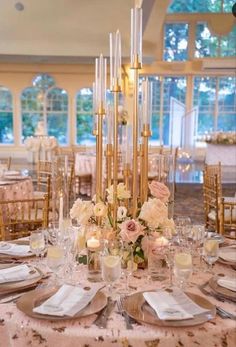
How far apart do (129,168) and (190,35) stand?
38.8 feet

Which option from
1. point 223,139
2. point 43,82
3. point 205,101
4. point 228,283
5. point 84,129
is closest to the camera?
point 228,283

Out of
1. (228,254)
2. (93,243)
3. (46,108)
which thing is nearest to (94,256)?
(93,243)

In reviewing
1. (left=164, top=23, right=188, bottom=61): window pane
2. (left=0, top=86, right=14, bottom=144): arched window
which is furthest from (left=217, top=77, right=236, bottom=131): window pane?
(left=0, top=86, right=14, bottom=144): arched window

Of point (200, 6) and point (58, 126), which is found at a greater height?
point (200, 6)

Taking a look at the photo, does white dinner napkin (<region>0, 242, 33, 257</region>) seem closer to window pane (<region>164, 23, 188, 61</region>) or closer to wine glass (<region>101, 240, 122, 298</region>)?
wine glass (<region>101, 240, 122, 298</region>)

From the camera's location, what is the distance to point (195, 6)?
1294 cm

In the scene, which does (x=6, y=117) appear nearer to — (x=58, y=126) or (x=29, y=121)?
(x=29, y=121)

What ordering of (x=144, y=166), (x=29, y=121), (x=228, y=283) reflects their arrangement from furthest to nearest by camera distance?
(x=29, y=121) → (x=144, y=166) → (x=228, y=283)

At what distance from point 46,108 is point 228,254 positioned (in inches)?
461

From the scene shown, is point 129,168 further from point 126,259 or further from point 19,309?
point 19,309

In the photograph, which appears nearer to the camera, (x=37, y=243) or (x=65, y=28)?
(x=37, y=243)

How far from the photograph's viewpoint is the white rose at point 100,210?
6.15 ft

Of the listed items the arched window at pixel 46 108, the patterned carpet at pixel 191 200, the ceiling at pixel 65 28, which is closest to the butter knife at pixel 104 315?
the patterned carpet at pixel 191 200

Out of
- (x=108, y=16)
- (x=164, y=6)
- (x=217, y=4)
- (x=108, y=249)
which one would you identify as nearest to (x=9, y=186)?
(x=108, y=249)
